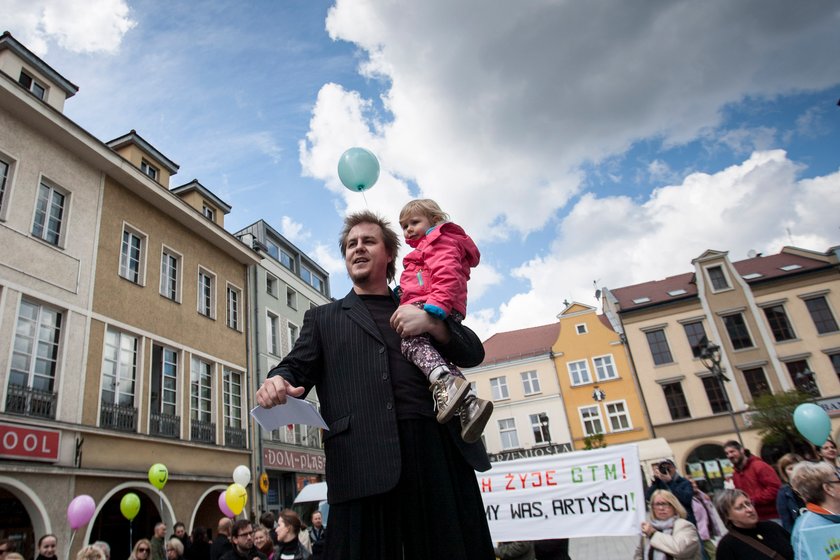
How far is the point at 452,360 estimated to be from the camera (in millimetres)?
2160

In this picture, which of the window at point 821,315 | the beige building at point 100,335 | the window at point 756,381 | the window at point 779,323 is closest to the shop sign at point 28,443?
the beige building at point 100,335

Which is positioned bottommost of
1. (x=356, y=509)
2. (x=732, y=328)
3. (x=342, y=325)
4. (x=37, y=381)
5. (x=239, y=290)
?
(x=356, y=509)

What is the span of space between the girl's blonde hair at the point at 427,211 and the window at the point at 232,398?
18.4 metres

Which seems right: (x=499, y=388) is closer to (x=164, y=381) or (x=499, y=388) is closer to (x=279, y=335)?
(x=279, y=335)

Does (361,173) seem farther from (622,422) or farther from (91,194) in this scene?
(622,422)

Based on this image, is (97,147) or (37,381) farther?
(97,147)

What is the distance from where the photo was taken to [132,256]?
16406mm

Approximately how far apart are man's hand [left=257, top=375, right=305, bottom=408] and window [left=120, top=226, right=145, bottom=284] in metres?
16.1

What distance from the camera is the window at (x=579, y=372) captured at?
3703cm

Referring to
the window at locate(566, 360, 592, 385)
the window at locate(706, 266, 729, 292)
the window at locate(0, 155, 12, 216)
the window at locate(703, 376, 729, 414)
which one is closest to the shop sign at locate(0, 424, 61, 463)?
the window at locate(0, 155, 12, 216)

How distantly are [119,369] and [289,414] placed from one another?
49.6 ft

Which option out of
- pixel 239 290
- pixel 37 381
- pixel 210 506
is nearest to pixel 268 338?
pixel 239 290

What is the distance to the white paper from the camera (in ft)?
6.05

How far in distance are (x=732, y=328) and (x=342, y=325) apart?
36.8 metres
